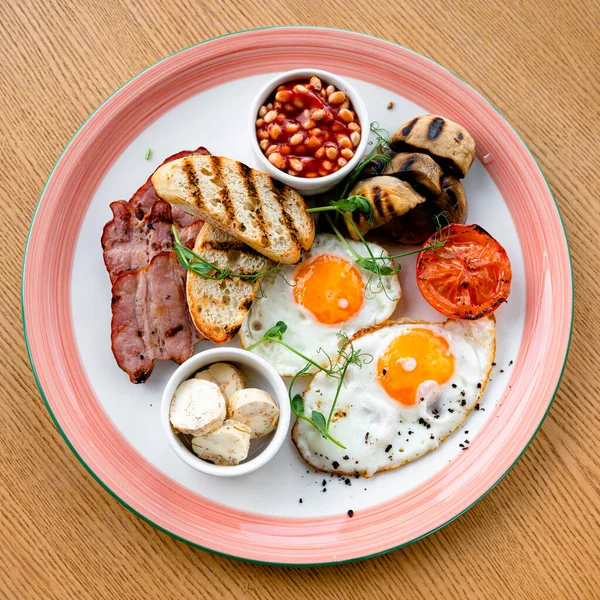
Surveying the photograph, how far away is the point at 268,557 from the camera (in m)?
2.64

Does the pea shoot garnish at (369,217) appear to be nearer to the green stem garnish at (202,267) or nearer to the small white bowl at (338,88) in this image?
the small white bowl at (338,88)

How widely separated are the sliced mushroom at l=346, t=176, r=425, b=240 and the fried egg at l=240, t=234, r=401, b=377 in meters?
0.20

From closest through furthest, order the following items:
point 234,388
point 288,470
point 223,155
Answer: point 234,388
point 288,470
point 223,155

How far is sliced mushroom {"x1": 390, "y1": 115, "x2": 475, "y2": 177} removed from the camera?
2.71 metres

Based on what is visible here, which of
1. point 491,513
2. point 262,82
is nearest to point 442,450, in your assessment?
point 491,513

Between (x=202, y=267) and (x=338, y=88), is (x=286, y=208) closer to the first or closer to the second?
(x=202, y=267)

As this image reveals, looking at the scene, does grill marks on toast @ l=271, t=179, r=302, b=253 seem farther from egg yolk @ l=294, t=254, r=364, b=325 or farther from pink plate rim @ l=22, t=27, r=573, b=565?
pink plate rim @ l=22, t=27, r=573, b=565

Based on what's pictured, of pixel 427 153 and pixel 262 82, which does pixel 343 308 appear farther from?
pixel 262 82

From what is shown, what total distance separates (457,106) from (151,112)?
4.98 ft

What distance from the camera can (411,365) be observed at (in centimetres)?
277

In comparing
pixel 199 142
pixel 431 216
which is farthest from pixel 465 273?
pixel 199 142

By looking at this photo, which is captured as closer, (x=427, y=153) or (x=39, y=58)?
(x=427, y=153)

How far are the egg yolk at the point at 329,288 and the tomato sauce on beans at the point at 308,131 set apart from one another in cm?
47

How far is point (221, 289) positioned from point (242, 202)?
0.41 meters
